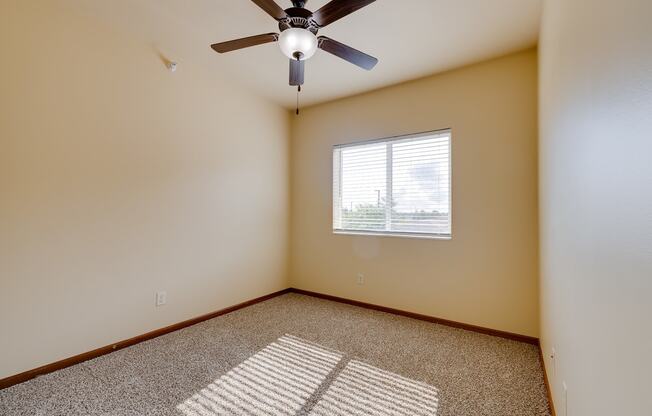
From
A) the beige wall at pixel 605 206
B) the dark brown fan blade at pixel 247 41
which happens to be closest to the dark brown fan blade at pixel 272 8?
the dark brown fan blade at pixel 247 41

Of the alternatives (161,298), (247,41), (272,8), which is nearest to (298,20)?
(272,8)

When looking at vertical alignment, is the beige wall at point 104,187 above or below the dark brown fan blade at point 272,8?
below

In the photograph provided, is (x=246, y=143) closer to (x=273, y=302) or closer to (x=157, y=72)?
(x=157, y=72)

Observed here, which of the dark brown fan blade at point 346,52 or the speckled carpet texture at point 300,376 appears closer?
the speckled carpet texture at point 300,376

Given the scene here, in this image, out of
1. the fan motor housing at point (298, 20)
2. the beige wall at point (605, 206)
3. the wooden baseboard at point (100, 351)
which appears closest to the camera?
the beige wall at point (605, 206)

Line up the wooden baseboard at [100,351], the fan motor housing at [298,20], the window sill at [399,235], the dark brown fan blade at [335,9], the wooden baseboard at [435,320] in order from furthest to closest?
the window sill at [399,235] → the wooden baseboard at [435,320] → the wooden baseboard at [100,351] → the fan motor housing at [298,20] → the dark brown fan blade at [335,9]

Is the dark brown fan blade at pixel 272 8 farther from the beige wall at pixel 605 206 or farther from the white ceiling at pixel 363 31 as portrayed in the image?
the beige wall at pixel 605 206

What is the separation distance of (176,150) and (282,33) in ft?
5.32

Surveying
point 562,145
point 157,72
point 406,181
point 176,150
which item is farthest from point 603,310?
point 157,72

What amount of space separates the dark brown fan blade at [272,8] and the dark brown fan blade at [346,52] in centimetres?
30

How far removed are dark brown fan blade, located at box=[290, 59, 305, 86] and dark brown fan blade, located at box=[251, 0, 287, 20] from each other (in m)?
0.32

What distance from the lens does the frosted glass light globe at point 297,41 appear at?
1803 mm

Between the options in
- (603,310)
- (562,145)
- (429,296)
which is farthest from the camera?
(429,296)

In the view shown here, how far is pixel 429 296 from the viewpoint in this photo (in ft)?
10.0
